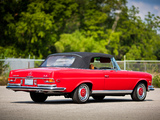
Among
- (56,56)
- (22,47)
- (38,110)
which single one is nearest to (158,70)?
(56,56)

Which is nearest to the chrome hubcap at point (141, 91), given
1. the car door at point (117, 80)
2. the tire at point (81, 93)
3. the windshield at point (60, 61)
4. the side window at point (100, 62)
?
the car door at point (117, 80)

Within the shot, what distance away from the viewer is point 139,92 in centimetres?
1402

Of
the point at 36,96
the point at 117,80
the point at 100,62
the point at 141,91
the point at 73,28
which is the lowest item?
the point at 36,96

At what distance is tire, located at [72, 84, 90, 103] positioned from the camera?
12.0 metres

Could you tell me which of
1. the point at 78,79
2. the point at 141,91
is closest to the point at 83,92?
the point at 78,79

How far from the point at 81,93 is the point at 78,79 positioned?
0.47 metres

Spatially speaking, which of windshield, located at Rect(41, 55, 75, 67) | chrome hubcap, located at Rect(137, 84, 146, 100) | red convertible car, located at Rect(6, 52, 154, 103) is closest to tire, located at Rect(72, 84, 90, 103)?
red convertible car, located at Rect(6, 52, 154, 103)

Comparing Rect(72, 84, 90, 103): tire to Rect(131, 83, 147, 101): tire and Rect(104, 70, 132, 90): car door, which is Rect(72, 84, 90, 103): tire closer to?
Rect(104, 70, 132, 90): car door

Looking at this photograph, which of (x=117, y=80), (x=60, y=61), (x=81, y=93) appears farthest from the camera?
(x=117, y=80)

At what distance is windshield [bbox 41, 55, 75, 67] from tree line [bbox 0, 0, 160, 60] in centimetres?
3371

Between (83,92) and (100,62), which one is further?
(100,62)

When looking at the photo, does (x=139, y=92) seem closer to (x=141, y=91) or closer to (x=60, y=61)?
(x=141, y=91)

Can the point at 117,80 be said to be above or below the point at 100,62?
below

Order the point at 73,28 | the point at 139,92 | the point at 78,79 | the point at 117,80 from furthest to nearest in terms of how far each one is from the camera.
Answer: the point at 73,28
the point at 139,92
the point at 117,80
the point at 78,79
